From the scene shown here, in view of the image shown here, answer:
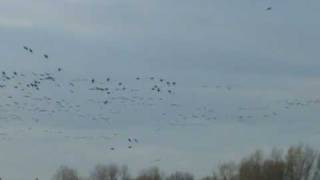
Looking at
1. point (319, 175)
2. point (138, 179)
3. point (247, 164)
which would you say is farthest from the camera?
point (138, 179)

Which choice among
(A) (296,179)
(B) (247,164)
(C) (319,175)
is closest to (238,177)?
(B) (247,164)

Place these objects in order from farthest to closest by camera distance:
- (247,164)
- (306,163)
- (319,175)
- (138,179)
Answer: (138,179), (247,164), (306,163), (319,175)

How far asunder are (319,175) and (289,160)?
53.5m

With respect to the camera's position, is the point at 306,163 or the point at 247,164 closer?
the point at 306,163

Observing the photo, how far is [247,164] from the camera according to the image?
177m

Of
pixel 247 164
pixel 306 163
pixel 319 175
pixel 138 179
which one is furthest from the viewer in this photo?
pixel 138 179

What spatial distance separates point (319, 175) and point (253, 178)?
172ft

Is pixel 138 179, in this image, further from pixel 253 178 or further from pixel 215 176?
pixel 253 178

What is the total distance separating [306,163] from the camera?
164m

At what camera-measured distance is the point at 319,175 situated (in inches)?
4589

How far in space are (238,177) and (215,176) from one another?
36.2ft

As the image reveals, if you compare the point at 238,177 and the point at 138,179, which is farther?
the point at 138,179

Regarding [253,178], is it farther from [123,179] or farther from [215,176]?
[123,179]

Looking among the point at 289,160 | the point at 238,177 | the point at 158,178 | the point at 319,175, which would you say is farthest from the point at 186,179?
the point at 319,175
